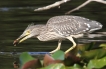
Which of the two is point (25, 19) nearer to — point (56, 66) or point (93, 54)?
point (93, 54)

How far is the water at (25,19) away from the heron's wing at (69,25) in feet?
1.93

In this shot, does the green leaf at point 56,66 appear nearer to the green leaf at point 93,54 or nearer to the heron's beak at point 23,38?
the green leaf at point 93,54

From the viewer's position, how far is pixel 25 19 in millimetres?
13688

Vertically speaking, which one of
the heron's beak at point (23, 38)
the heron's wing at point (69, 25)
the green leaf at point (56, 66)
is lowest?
the green leaf at point (56, 66)

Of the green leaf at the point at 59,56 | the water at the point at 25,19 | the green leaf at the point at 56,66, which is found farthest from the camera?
the water at the point at 25,19

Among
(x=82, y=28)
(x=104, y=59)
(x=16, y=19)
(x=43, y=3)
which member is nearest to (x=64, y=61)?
(x=104, y=59)

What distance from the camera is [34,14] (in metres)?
14.8

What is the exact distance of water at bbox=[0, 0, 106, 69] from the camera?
10.0m

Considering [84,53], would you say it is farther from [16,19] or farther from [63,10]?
[63,10]

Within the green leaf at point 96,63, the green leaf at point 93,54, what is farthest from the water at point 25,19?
the green leaf at point 96,63

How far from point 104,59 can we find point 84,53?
256 millimetres

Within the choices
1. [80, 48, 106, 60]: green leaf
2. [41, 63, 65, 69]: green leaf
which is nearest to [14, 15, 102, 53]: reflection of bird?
[80, 48, 106, 60]: green leaf

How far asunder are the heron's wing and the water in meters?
0.59

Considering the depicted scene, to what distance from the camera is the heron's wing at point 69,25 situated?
9.32 metres
